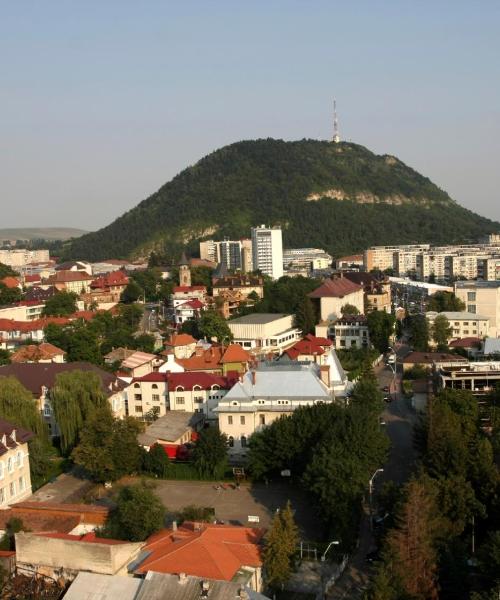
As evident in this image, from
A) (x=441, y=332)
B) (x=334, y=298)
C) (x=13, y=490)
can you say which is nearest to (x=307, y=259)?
(x=334, y=298)

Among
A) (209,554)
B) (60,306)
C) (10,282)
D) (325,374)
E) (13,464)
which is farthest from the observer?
(10,282)

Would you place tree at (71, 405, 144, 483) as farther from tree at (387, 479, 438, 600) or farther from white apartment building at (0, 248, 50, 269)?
white apartment building at (0, 248, 50, 269)

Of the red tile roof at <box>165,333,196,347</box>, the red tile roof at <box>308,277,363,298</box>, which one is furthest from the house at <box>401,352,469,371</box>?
the red tile roof at <box>308,277,363,298</box>

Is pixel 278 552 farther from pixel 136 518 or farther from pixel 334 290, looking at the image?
pixel 334 290

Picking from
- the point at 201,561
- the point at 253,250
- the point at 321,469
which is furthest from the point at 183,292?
the point at 201,561

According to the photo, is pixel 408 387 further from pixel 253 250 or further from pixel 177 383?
pixel 253 250
